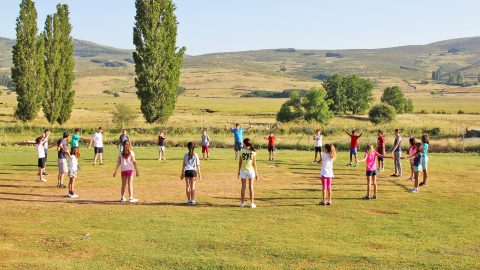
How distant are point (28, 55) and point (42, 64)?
1815 millimetres

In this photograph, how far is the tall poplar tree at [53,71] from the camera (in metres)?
59.2

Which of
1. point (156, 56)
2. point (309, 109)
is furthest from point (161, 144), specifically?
point (309, 109)

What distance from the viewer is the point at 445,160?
32000mm

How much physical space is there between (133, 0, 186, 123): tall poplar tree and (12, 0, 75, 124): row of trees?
1176 cm

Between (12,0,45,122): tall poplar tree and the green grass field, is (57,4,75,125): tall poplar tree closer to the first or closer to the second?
(12,0,45,122): tall poplar tree

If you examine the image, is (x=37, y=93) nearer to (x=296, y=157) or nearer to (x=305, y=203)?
(x=296, y=157)

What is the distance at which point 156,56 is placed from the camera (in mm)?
52188

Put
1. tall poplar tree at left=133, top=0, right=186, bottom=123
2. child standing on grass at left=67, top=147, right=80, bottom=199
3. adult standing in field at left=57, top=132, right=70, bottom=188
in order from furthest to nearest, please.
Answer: tall poplar tree at left=133, top=0, right=186, bottom=123, adult standing in field at left=57, top=132, right=70, bottom=188, child standing on grass at left=67, top=147, right=80, bottom=199

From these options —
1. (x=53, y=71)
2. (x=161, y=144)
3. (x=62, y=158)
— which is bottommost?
(x=161, y=144)

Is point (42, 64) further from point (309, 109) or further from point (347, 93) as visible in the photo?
point (347, 93)

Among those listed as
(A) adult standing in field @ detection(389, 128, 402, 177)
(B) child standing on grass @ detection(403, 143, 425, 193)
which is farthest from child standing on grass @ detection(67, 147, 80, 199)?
(A) adult standing in field @ detection(389, 128, 402, 177)

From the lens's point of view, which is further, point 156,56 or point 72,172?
point 156,56

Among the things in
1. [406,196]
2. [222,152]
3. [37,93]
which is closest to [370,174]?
[406,196]

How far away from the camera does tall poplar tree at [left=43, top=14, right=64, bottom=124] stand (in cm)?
5925
